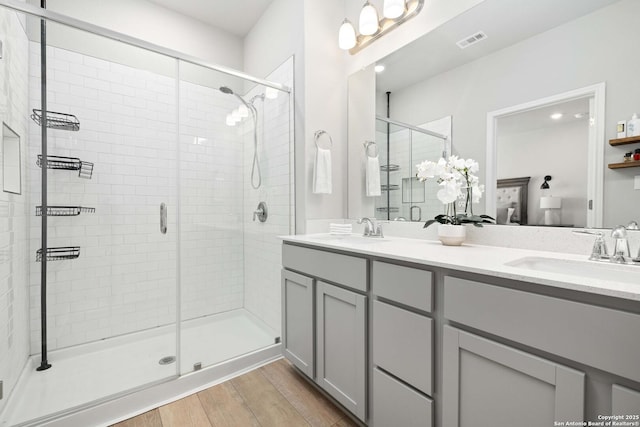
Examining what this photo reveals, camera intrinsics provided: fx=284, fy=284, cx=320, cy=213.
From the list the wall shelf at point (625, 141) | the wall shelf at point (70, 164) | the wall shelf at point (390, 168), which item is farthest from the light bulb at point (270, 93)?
the wall shelf at point (625, 141)

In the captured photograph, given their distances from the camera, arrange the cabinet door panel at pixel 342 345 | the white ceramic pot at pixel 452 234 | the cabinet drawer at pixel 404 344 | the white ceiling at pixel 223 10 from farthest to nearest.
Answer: the white ceiling at pixel 223 10 < the white ceramic pot at pixel 452 234 < the cabinet door panel at pixel 342 345 < the cabinet drawer at pixel 404 344

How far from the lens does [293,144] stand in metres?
2.32

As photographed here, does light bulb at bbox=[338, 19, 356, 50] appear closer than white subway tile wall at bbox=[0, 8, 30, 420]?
No

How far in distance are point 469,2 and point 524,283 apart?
1556mm

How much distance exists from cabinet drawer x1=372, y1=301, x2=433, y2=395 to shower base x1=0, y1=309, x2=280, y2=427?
46.5 inches

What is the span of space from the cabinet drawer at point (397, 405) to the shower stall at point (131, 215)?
109cm

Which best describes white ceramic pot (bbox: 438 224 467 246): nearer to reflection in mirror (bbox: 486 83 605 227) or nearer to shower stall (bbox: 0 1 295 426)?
reflection in mirror (bbox: 486 83 605 227)

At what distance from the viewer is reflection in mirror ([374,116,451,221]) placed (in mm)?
1758

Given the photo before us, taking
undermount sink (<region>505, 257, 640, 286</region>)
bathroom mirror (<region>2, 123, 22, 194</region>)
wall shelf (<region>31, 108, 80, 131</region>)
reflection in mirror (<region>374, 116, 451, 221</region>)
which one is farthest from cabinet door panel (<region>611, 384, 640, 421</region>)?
wall shelf (<region>31, 108, 80, 131</region>)

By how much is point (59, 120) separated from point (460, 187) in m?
2.62

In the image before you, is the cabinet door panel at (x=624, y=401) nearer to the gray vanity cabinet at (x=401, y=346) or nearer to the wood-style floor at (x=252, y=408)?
the gray vanity cabinet at (x=401, y=346)

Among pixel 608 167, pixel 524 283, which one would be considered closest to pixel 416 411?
pixel 524 283

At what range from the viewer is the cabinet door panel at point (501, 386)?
0.75 m

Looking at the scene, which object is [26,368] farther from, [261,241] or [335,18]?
[335,18]
